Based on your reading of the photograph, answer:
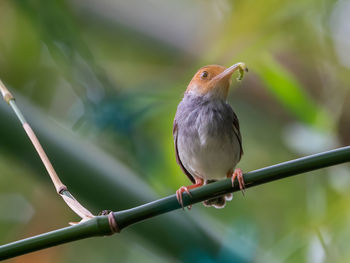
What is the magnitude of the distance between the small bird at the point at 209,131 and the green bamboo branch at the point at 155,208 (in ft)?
4.30

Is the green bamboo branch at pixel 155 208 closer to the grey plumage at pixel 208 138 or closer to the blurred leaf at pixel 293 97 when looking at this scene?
the blurred leaf at pixel 293 97

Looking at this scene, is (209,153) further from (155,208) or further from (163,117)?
(155,208)

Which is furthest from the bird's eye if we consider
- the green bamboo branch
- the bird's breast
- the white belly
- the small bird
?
the green bamboo branch

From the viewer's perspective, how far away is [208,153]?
251 centimetres

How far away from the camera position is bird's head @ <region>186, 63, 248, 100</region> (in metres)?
2.57

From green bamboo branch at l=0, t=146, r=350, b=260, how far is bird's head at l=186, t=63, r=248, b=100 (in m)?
1.42

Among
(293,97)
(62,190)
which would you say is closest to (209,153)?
(293,97)

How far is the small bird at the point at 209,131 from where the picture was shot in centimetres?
251

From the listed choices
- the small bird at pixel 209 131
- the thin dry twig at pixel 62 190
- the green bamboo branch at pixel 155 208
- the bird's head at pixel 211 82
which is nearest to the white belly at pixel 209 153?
the small bird at pixel 209 131

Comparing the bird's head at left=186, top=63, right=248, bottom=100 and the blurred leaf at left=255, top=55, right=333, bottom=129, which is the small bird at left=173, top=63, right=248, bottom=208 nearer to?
the bird's head at left=186, top=63, right=248, bottom=100

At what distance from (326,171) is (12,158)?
59.5 inches

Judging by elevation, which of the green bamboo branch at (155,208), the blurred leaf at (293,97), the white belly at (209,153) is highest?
the green bamboo branch at (155,208)

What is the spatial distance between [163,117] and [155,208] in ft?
5.34

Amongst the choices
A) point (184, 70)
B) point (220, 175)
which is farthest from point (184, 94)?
point (220, 175)
